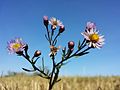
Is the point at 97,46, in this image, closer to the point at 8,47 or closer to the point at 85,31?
the point at 85,31

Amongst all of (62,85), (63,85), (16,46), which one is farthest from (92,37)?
(63,85)

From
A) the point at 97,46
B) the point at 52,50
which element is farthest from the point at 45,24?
the point at 97,46

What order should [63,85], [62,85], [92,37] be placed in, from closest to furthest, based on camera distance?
[92,37], [62,85], [63,85]

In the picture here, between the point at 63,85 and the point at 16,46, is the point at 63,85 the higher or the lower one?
the higher one

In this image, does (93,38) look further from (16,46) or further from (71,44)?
(16,46)

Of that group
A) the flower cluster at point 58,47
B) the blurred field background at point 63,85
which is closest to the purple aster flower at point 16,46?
the flower cluster at point 58,47

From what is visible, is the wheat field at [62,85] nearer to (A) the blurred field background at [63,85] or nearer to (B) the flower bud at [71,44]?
(A) the blurred field background at [63,85]

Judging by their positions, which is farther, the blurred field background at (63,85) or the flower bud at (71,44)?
the blurred field background at (63,85)

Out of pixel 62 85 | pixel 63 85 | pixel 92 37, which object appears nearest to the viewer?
pixel 92 37

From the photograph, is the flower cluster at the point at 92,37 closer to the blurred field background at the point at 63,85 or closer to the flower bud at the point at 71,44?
the flower bud at the point at 71,44

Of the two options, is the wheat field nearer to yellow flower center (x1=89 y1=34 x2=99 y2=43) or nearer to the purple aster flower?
the purple aster flower

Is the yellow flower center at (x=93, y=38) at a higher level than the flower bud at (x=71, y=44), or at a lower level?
higher
